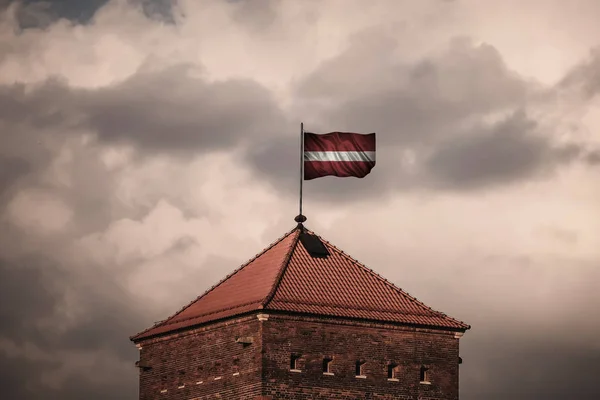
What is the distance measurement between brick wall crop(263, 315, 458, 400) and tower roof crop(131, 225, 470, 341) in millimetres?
555

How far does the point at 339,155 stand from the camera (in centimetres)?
11294

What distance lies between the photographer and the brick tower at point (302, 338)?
10856cm

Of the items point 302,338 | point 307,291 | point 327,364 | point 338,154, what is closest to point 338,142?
point 338,154

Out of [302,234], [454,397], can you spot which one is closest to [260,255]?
[302,234]

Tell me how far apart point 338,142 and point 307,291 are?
6.61 metres

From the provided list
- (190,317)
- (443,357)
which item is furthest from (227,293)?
(443,357)

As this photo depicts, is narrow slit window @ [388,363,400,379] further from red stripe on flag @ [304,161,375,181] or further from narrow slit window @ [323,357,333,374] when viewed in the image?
red stripe on flag @ [304,161,375,181]

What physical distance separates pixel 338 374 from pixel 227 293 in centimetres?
620

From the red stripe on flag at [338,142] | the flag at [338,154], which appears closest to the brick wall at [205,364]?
the flag at [338,154]

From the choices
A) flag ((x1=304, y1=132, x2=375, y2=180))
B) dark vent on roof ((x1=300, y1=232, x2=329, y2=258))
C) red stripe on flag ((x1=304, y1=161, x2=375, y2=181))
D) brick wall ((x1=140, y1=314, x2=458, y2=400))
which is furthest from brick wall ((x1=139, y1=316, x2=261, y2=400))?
flag ((x1=304, y1=132, x2=375, y2=180))

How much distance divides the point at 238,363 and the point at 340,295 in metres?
5.19

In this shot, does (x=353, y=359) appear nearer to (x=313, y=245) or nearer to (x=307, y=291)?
(x=307, y=291)

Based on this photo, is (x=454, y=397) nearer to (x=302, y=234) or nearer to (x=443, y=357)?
(x=443, y=357)

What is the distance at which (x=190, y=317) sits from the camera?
112688mm
